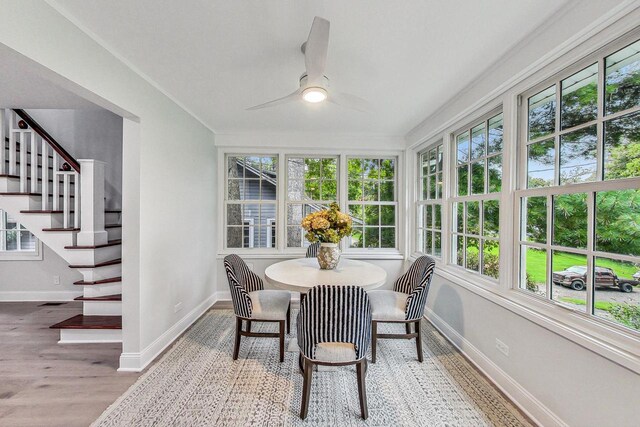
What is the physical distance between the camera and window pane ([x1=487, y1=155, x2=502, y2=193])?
2275 mm

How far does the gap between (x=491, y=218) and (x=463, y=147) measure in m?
0.87

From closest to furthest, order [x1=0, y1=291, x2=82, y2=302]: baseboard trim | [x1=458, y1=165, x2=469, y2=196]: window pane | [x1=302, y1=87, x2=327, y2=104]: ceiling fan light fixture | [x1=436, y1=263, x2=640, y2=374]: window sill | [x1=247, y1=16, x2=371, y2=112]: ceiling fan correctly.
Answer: [x1=436, y1=263, x2=640, y2=374]: window sill
[x1=247, y1=16, x2=371, y2=112]: ceiling fan
[x1=302, y1=87, x2=327, y2=104]: ceiling fan light fixture
[x1=458, y1=165, x2=469, y2=196]: window pane
[x1=0, y1=291, x2=82, y2=302]: baseboard trim

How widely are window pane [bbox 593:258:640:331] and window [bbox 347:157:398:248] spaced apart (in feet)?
9.26

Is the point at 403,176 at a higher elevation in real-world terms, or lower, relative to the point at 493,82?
lower

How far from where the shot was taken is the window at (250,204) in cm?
427

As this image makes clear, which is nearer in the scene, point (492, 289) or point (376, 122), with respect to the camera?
point (492, 289)

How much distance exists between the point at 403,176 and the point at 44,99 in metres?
4.36

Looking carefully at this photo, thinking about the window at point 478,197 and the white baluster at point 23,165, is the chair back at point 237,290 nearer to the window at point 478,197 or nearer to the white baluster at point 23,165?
the window at point 478,197

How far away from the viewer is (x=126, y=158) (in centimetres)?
231

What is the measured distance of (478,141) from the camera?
102 inches

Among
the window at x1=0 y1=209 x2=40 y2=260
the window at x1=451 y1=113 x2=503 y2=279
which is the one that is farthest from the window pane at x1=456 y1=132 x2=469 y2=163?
the window at x1=0 y1=209 x2=40 y2=260

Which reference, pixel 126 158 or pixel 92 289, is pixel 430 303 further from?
pixel 92 289

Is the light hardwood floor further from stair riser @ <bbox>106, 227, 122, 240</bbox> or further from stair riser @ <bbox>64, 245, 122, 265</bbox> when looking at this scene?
stair riser @ <bbox>106, 227, 122, 240</bbox>

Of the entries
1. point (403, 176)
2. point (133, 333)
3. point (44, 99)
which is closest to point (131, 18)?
point (44, 99)
